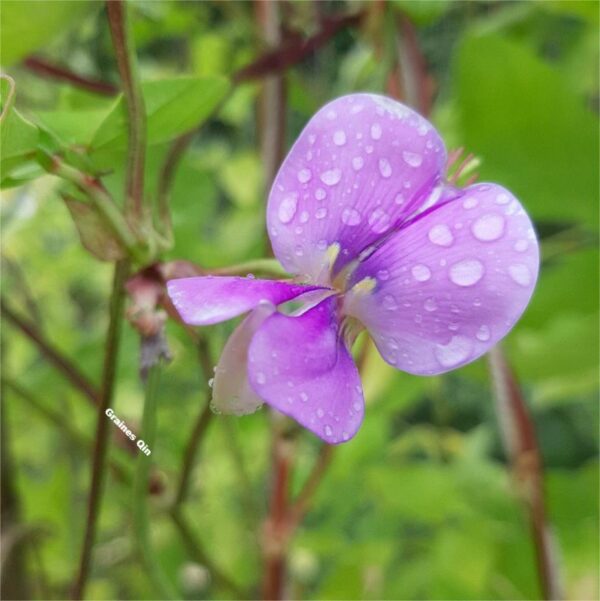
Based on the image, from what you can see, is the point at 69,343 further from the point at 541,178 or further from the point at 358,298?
the point at 358,298

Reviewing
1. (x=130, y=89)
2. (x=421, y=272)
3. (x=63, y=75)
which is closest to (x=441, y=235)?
(x=421, y=272)

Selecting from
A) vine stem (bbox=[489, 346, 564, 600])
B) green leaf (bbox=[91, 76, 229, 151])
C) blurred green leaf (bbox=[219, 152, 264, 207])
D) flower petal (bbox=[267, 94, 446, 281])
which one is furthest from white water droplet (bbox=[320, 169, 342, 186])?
blurred green leaf (bbox=[219, 152, 264, 207])

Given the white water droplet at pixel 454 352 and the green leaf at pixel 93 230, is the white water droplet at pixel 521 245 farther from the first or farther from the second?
the green leaf at pixel 93 230

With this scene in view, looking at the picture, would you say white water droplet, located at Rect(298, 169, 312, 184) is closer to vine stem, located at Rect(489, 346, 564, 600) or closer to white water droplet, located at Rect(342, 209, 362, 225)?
white water droplet, located at Rect(342, 209, 362, 225)

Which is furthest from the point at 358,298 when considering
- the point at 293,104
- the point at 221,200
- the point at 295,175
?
the point at 221,200

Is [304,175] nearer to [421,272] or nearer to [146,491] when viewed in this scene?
[421,272]

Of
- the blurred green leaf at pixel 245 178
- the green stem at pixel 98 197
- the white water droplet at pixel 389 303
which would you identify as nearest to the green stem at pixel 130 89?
the green stem at pixel 98 197
